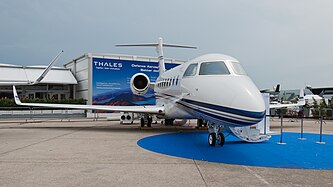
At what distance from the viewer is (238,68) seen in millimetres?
8844

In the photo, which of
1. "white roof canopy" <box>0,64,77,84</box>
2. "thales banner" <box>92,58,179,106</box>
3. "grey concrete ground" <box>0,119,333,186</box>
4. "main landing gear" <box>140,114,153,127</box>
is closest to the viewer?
"grey concrete ground" <box>0,119,333,186</box>

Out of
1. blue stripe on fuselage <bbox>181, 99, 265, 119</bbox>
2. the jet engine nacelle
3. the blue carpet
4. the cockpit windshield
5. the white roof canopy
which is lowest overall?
the blue carpet

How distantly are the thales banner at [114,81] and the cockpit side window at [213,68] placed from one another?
2807 cm

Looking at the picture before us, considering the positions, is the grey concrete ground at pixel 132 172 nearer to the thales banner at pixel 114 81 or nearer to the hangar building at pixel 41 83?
the thales banner at pixel 114 81

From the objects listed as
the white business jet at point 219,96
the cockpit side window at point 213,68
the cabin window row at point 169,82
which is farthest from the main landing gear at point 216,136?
the cabin window row at point 169,82

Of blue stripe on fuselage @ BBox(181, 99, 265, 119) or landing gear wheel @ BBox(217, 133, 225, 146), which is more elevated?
blue stripe on fuselage @ BBox(181, 99, 265, 119)

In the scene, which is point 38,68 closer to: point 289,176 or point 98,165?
point 98,165

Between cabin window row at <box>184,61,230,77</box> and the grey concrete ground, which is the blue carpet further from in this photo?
cabin window row at <box>184,61,230,77</box>

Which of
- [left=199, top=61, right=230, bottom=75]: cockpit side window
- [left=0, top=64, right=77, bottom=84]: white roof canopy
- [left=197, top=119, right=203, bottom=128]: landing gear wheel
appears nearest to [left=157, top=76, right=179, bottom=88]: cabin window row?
[left=199, top=61, right=230, bottom=75]: cockpit side window

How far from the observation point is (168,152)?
836 cm

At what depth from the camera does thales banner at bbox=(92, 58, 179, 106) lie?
1496 inches

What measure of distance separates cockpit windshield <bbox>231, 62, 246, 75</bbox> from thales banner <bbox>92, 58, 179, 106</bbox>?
28.6 meters

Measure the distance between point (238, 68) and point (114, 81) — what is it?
31734 mm

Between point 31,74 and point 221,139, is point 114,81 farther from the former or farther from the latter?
point 221,139
